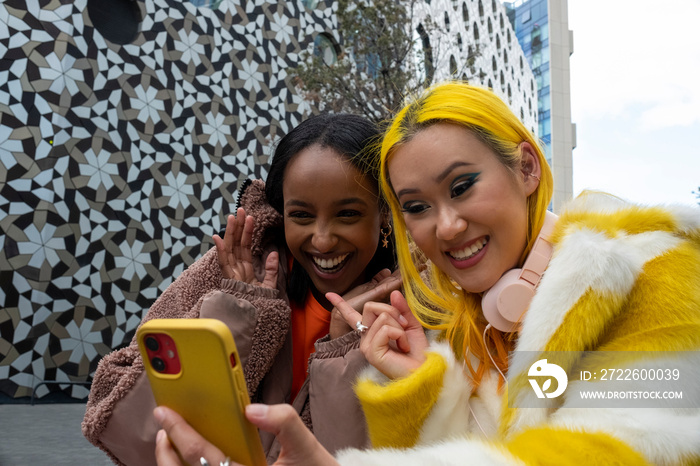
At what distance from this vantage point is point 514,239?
152cm

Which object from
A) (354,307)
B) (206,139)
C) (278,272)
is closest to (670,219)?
(354,307)

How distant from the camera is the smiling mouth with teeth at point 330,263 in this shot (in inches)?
83.0

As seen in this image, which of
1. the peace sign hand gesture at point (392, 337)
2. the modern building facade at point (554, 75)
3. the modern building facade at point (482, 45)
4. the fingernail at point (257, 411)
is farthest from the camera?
the modern building facade at point (554, 75)

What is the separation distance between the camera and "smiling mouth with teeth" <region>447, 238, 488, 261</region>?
60.6 inches

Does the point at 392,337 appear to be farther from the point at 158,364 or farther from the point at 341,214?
the point at 158,364

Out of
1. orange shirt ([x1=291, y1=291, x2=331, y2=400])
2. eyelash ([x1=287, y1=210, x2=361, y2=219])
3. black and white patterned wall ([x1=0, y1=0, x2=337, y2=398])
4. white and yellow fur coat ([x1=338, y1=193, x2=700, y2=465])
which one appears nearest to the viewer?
white and yellow fur coat ([x1=338, y1=193, x2=700, y2=465])

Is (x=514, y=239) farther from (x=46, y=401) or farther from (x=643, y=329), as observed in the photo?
(x=46, y=401)

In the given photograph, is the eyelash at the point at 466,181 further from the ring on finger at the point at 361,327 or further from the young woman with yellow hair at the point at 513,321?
the ring on finger at the point at 361,327

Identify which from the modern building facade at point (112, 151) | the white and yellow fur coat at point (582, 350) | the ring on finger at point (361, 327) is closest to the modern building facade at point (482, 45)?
the modern building facade at point (112, 151)

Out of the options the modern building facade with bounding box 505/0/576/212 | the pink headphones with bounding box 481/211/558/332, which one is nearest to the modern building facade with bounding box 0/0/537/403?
the pink headphones with bounding box 481/211/558/332

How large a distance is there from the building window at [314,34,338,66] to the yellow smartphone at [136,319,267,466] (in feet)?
32.3

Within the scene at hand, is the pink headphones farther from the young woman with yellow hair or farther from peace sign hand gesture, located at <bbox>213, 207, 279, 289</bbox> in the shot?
peace sign hand gesture, located at <bbox>213, 207, 279, 289</bbox>

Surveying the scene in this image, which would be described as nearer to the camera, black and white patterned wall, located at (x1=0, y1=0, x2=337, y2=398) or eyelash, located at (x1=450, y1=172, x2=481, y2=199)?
eyelash, located at (x1=450, y1=172, x2=481, y2=199)

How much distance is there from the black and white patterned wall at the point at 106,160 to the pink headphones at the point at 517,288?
22.1 feet
